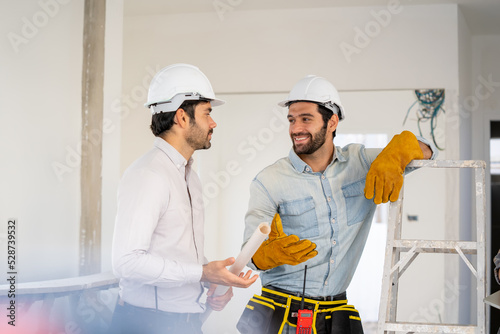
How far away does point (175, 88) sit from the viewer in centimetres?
196

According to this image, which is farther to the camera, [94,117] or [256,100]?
[256,100]

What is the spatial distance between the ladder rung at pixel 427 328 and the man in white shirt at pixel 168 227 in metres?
0.52

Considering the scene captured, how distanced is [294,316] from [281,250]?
0.32 metres

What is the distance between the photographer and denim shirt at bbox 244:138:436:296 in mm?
2160

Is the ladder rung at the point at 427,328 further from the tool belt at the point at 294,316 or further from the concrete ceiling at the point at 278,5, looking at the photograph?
the concrete ceiling at the point at 278,5

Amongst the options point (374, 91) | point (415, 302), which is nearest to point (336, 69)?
point (374, 91)

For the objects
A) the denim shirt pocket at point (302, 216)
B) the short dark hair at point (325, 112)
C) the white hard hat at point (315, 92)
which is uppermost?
the white hard hat at point (315, 92)

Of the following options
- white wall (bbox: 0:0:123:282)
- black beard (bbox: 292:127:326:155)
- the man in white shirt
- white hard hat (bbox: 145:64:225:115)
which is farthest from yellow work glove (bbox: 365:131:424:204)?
white wall (bbox: 0:0:123:282)

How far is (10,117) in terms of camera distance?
9.90 ft

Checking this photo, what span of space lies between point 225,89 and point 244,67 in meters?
0.23

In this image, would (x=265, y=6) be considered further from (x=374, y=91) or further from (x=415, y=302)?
(x=415, y=302)

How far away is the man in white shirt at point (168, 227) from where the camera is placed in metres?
1.72

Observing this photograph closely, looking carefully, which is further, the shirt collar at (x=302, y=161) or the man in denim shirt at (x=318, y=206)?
the shirt collar at (x=302, y=161)

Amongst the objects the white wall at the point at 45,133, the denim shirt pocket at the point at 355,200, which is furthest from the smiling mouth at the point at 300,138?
the white wall at the point at 45,133
